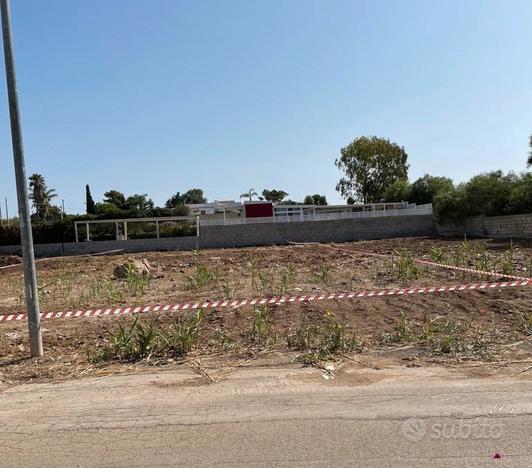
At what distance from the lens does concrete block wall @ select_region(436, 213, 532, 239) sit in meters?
28.1

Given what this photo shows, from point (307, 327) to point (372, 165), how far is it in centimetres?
6469

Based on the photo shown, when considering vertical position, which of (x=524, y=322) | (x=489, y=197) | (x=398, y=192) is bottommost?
(x=524, y=322)

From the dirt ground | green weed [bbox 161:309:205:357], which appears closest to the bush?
the dirt ground

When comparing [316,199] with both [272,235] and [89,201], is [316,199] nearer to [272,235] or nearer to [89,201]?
[89,201]

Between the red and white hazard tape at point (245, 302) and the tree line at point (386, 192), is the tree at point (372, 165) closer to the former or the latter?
the tree line at point (386, 192)

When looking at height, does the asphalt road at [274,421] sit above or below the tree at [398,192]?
below

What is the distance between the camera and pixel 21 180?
7.57m

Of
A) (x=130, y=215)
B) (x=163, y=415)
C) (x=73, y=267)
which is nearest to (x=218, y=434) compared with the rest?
(x=163, y=415)

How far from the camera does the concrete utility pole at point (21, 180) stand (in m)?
7.43

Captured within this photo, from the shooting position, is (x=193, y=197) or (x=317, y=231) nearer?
(x=317, y=231)

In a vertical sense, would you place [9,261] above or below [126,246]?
below

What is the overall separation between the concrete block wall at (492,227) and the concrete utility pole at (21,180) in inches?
1042

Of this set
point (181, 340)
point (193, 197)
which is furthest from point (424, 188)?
point (193, 197)

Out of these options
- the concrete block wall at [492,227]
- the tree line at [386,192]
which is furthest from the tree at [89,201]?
the concrete block wall at [492,227]
